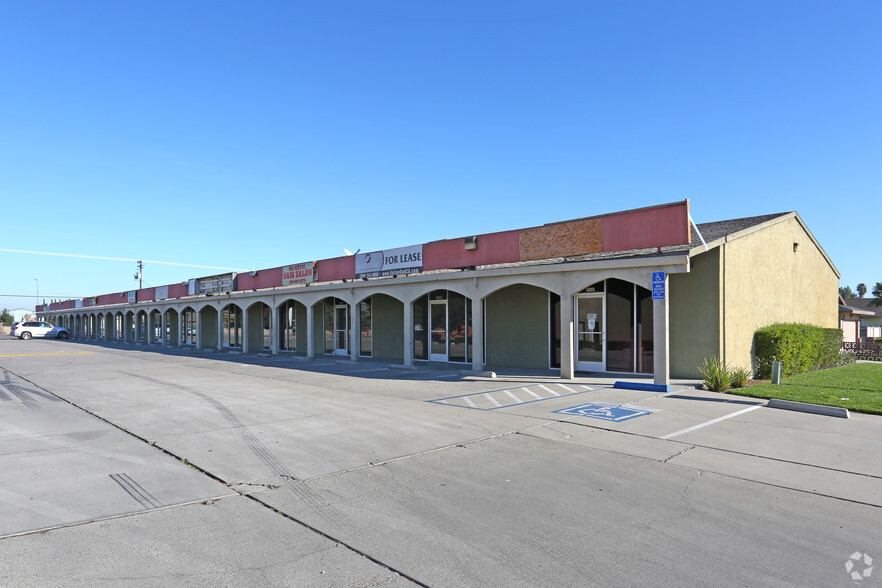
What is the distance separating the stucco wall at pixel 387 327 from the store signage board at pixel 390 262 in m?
A: 2.17

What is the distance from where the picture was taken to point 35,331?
171 feet

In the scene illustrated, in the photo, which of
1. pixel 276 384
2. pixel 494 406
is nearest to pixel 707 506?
pixel 494 406

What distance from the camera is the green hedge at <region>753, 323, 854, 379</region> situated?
1576 cm

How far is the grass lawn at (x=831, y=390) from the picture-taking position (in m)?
10.8

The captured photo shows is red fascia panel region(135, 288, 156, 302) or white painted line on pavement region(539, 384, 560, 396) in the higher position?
red fascia panel region(135, 288, 156, 302)

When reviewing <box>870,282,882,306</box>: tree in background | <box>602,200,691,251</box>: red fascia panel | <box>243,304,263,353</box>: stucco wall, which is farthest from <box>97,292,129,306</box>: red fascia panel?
<box>870,282,882,306</box>: tree in background

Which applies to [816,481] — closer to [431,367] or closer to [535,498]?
[535,498]

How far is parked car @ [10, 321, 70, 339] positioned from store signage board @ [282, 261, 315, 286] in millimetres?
40382

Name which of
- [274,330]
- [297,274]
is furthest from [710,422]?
[274,330]

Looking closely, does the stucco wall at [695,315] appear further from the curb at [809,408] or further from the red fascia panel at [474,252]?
the red fascia panel at [474,252]

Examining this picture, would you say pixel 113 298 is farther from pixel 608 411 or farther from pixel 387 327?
pixel 608 411

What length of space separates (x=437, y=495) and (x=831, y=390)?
39.1 feet

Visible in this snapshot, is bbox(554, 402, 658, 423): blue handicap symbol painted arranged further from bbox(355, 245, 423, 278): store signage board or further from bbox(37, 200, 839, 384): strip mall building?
bbox(355, 245, 423, 278): store signage board

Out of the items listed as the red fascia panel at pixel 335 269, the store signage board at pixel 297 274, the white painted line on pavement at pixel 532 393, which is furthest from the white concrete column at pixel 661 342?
the store signage board at pixel 297 274
